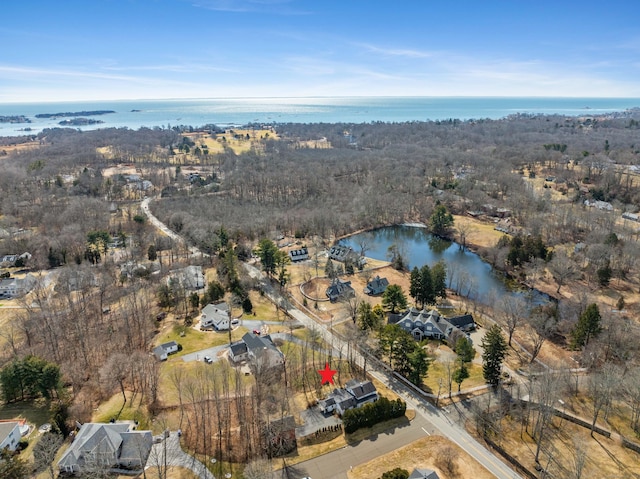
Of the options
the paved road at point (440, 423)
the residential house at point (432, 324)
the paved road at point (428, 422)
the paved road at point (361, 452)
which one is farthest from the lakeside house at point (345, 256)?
the paved road at point (361, 452)

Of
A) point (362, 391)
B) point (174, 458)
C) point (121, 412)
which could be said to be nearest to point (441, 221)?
point (362, 391)

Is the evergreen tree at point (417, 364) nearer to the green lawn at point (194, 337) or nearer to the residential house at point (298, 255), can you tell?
the green lawn at point (194, 337)

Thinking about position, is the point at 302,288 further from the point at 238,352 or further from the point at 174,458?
the point at 174,458

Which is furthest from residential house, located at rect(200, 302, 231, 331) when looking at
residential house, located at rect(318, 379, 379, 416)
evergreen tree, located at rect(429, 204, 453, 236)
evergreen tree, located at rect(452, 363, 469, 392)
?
evergreen tree, located at rect(429, 204, 453, 236)

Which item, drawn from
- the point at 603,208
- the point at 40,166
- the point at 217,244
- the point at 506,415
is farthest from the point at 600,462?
the point at 40,166

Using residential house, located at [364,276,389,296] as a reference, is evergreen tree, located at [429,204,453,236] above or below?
above

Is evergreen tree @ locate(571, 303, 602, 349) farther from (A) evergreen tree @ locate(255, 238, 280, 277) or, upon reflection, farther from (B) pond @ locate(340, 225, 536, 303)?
(A) evergreen tree @ locate(255, 238, 280, 277)
